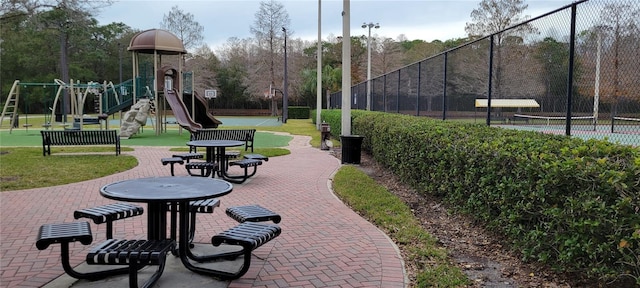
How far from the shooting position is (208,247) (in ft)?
15.6

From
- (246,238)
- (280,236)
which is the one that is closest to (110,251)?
(246,238)

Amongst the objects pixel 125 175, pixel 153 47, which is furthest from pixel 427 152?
pixel 153 47

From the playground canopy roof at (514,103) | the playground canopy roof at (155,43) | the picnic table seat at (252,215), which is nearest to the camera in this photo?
the picnic table seat at (252,215)

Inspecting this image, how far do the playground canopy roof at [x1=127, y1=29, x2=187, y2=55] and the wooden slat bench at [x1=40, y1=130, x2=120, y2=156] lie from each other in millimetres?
8471

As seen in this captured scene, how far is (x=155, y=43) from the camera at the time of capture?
794 inches

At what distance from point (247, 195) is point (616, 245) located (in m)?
5.45

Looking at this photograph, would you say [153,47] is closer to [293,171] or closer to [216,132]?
[216,132]

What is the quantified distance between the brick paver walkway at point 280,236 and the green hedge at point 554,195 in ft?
3.75

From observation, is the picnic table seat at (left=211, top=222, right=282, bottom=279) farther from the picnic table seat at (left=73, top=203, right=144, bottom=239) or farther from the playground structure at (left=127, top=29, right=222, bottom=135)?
the playground structure at (left=127, top=29, right=222, bottom=135)

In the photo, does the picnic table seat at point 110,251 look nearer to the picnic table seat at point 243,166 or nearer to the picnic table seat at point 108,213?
the picnic table seat at point 108,213

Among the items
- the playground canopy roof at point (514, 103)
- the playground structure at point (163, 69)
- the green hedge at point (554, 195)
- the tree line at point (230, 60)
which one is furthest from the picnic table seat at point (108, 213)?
the tree line at point (230, 60)

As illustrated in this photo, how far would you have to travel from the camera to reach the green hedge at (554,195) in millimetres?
3166

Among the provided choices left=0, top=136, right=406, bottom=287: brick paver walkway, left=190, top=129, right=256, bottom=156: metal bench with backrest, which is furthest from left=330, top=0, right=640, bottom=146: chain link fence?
left=190, top=129, right=256, bottom=156: metal bench with backrest

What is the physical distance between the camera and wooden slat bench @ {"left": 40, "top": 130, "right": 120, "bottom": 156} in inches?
486
